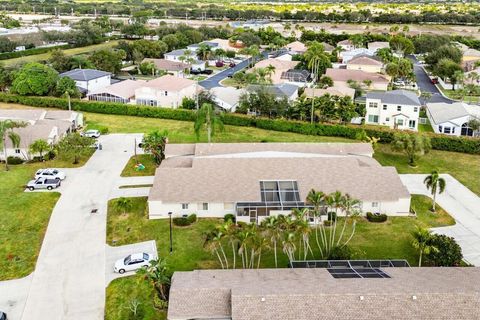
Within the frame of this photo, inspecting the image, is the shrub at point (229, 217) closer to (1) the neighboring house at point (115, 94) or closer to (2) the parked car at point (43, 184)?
(2) the parked car at point (43, 184)

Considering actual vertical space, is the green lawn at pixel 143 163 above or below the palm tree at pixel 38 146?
below

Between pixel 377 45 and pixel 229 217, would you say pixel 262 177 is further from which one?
pixel 377 45

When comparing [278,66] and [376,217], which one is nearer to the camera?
[376,217]

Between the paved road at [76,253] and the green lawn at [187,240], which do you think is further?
the green lawn at [187,240]

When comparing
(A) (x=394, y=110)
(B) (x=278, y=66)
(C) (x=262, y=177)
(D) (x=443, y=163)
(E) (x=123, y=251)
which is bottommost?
(E) (x=123, y=251)

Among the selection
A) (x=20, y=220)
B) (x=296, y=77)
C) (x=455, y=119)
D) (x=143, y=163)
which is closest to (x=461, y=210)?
(x=455, y=119)

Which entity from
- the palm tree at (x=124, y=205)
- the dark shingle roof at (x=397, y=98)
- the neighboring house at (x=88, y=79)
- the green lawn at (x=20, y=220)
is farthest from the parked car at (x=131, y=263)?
the neighboring house at (x=88, y=79)

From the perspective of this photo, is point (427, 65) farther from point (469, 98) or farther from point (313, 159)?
→ point (313, 159)
